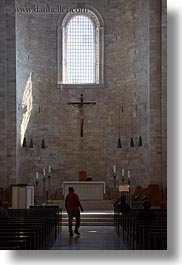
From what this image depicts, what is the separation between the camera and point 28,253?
5.55 meters

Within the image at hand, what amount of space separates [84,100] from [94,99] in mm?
391

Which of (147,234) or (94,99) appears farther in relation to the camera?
(94,99)

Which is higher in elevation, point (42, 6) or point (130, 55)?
point (42, 6)

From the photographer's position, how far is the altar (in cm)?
2023

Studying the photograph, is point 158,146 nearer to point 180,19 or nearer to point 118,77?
point 118,77

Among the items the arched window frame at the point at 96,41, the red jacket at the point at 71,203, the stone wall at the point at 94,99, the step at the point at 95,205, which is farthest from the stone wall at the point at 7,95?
the red jacket at the point at 71,203

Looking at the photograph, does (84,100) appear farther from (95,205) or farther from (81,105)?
(95,205)

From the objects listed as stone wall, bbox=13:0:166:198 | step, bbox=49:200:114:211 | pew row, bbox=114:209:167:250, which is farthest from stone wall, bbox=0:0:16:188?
pew row, bbox=114:209:167:250

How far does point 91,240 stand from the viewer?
42.1 feet

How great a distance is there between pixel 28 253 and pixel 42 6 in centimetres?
1813

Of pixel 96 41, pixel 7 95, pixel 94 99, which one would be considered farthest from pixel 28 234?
pixel 96 41

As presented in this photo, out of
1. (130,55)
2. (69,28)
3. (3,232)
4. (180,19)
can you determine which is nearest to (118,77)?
(130,55)

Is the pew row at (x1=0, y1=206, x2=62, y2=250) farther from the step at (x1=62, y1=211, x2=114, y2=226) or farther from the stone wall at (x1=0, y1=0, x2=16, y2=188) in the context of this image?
the stone wall at (x1=0, y1=0, x2=16, y2=188)

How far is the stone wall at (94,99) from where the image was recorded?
21.3 m
